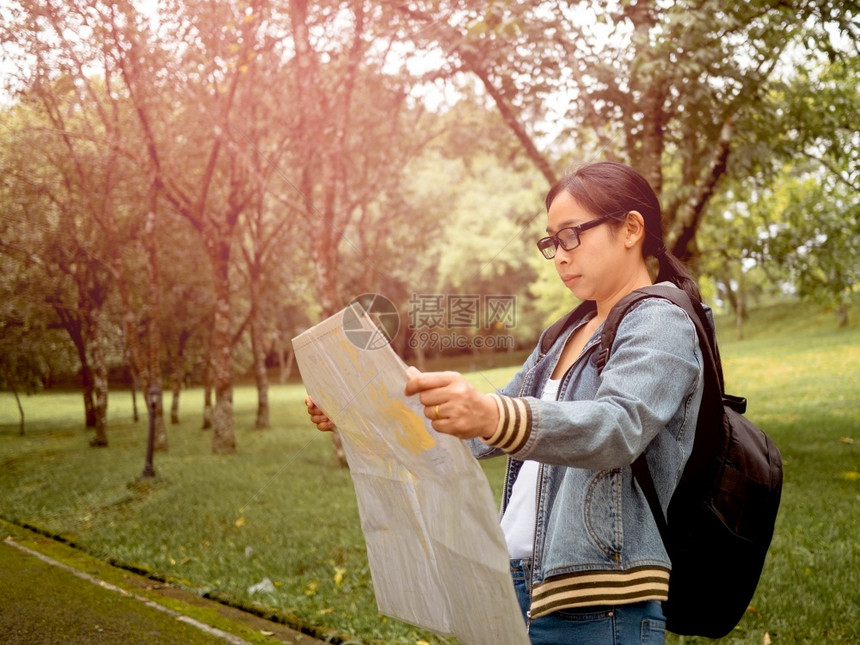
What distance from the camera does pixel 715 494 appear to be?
1684mm

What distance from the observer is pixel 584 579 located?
1575 mm

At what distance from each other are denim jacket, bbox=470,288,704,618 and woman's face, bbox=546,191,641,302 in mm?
181

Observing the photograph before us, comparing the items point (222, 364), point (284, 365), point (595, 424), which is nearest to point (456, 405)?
point (595, 424)

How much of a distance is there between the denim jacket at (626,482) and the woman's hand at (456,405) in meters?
0.16

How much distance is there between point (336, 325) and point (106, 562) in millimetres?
5637

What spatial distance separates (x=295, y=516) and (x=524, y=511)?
6502mm

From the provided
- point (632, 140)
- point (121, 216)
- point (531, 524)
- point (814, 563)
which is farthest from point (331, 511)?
point (121, 216)

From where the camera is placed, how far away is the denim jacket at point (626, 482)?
1.45 metres

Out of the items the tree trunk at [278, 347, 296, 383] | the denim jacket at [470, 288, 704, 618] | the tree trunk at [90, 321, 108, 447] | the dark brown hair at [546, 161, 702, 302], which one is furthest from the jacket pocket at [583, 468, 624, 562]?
the tree trunk at [278, 347, 296, 383]

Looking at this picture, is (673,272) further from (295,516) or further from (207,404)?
(207,404)

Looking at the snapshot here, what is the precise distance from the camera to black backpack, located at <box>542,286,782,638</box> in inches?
65.0

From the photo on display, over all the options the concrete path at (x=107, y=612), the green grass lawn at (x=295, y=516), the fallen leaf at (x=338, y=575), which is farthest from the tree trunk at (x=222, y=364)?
the fallen leaf at (x=338, y=575)

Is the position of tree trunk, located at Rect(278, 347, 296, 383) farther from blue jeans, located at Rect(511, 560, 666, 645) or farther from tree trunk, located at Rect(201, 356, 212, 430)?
blue jeans, located at Rect(511, 560, 666, 645)

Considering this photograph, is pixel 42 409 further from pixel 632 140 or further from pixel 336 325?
pixel 336 325
